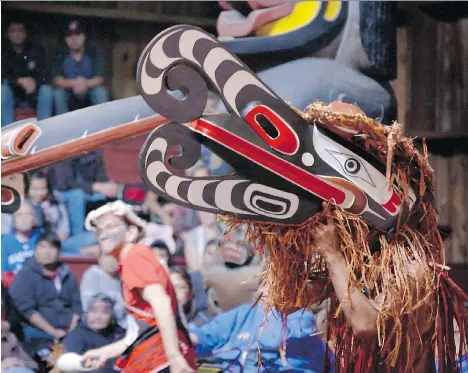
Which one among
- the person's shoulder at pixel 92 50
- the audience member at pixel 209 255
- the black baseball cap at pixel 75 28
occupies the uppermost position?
the black baseball cap at pixel 75 28

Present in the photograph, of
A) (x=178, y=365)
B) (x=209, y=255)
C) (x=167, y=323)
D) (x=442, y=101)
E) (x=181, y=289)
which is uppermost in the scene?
(x=442, y=101)

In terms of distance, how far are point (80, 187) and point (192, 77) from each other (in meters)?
0.90

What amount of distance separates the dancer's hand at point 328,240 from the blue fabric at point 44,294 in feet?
3.42

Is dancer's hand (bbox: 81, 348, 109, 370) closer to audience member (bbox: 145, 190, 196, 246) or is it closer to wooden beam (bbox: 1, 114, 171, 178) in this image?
audience member (bbox: 145, 190, 196, 246)

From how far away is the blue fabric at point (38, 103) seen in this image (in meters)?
2.30

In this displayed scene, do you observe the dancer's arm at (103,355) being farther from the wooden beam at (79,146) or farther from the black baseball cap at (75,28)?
the black baseball cap at (75,28)

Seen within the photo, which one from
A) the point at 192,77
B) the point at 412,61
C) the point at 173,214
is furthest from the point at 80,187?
the point at 412,61

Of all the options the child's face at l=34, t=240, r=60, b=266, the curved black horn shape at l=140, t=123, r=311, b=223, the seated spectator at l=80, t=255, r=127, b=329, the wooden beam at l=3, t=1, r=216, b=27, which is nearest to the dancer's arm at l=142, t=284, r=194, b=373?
the seated spectator at l=80, t=255, r=127, b=329

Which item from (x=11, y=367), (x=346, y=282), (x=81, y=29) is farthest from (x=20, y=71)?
(x=346, y=282)

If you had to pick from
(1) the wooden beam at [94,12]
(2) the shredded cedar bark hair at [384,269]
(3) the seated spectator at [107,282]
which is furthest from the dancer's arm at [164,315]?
(1) the wooden beam at [94,12]

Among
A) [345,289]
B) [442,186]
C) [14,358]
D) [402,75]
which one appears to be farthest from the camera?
[14,358]

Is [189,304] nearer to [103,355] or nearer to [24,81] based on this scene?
[103,355]

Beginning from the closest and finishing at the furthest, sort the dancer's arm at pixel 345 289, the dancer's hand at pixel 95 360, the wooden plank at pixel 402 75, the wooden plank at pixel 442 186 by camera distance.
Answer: the dancer's arm at pixel 345 289
the wooden plank at pixel 442 186
the wooden plank at pixel 402 75
the dancer's hand at pixel 95 360

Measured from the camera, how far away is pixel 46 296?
2336 millimetres
